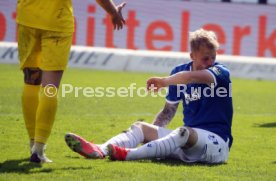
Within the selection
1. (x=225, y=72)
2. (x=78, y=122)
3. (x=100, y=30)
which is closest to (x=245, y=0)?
(x=100, y=30)

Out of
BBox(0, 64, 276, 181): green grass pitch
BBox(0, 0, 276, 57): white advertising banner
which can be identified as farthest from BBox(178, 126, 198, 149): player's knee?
BBox(0, 0, 276, 57): white advertising banner

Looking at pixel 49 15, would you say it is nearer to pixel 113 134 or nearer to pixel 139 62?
pixel 113 134

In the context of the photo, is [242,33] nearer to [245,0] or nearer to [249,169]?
[245,0]

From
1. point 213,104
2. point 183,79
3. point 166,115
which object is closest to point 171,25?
point 166,115

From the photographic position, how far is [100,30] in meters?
21.3

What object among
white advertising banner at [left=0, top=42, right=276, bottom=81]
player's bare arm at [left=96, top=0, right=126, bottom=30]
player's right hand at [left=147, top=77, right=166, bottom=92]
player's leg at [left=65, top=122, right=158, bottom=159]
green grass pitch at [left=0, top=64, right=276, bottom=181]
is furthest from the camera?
white advertising banner at [left=0, top=42, right=276, bottom=81]

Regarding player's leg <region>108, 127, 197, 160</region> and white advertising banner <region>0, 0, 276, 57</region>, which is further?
white advertising banner <region>0, 0, 276, 57</region>

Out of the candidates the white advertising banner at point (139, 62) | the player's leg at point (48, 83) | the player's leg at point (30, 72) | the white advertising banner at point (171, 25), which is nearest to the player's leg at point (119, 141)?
the player's leg at point (48, 83)

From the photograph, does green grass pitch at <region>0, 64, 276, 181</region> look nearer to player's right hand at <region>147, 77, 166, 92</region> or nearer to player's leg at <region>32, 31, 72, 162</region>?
player's leg at <region>32, 31, 72, 162</region>

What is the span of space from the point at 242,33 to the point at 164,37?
7.65 feet

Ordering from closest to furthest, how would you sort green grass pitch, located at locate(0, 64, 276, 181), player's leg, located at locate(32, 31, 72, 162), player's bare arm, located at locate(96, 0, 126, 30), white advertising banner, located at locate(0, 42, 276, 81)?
green grass pitch, located at locate(0, 64, 276, 181) < player's leg, located at locate(32, 31, 72, 162) < player's bare arm, located at locate(96, 0, 126, 30) < white advertising banner, located at locate(0, 42, 276, 81)

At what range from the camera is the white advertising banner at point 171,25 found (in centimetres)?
2108

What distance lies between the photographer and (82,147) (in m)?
5.84

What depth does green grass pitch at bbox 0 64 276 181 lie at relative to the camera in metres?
5.33
